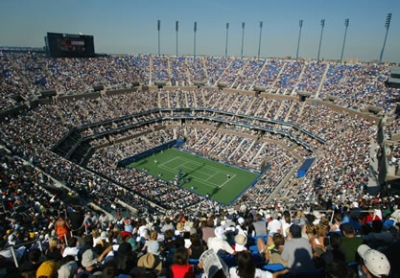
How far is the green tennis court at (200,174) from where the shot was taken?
32781 millimetres

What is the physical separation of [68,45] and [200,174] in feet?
113

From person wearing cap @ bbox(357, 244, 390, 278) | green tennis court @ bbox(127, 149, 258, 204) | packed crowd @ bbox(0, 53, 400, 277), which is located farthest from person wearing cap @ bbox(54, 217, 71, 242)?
green tennis court @ bbox(127, 149, 258, 204)

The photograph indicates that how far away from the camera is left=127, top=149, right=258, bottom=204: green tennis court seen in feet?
108

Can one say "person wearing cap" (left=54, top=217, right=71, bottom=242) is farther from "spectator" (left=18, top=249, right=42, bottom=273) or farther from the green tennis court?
the green tennis court

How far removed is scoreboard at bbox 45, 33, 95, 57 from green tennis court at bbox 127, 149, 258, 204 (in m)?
25.9

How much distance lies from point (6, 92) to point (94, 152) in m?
13.7

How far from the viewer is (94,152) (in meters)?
38.8

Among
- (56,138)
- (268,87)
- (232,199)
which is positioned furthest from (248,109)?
(56,138)

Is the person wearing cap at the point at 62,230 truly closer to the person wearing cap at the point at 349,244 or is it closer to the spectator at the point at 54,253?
the spectator at the point at 54,253

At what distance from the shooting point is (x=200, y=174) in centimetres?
3675

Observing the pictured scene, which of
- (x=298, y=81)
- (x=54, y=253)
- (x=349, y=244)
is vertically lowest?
(x=54, y=253)

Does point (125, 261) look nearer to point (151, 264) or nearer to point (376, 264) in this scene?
point (151, 264)

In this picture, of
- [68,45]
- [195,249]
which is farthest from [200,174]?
[68,45]

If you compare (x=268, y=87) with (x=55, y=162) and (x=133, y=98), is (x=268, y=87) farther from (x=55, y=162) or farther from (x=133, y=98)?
(x=55, y=162)
